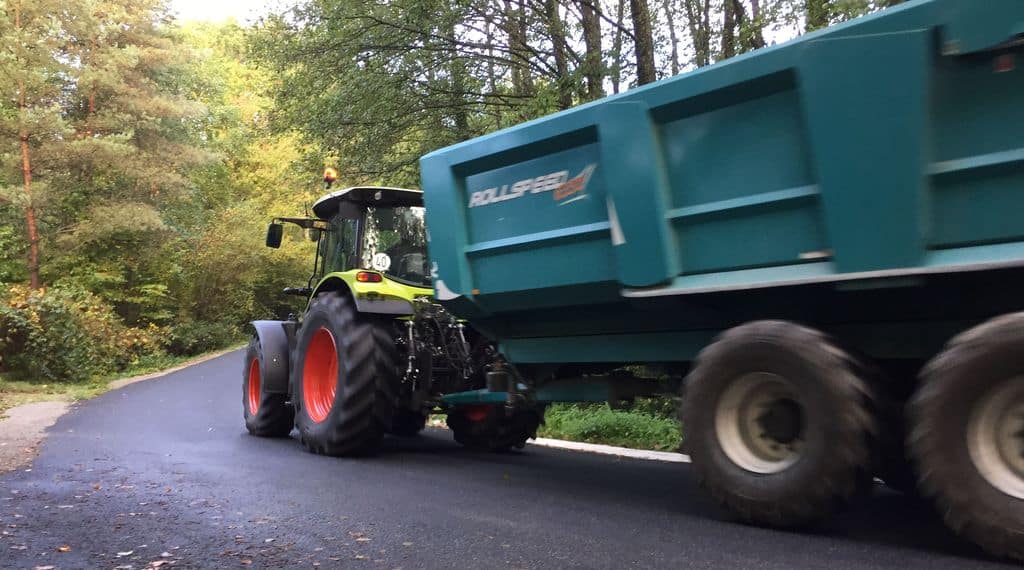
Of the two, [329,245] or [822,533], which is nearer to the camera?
[822,533]

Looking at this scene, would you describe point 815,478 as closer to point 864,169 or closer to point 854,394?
point 854,394

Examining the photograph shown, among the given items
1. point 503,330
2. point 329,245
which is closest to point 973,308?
point 503,330

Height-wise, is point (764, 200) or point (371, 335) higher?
point (764, 200)

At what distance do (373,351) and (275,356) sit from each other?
2.30 meters

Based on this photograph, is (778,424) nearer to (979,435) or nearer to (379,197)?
(979,435)

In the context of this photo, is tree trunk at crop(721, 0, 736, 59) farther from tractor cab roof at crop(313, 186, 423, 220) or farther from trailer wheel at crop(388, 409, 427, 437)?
trailer wheel at crop(388, 409, 427, 437)

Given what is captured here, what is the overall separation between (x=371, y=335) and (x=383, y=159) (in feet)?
25.6

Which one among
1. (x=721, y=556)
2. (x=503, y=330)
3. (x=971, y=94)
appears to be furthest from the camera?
(x=503, y=330)

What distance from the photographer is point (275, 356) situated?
28.2ft

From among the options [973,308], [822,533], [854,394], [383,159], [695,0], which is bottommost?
[822,533]

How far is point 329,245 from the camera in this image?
8398mm

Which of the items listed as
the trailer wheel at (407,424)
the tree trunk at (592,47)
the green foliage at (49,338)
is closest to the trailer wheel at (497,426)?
the trailer wheel at (407,424)

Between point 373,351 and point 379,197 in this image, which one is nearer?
point 373,351

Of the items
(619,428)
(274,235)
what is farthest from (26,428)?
(619,428)
